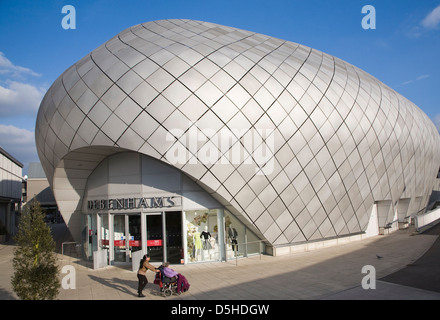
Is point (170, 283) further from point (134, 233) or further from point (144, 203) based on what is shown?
point (134, 233)

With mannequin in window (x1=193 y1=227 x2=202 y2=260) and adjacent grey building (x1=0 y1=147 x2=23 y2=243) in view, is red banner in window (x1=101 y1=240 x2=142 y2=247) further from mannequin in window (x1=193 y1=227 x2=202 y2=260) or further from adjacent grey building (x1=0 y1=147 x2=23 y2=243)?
adjacent grey building (x1=0 y1=147 x2=23 y2=243)

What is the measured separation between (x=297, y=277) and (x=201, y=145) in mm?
7181

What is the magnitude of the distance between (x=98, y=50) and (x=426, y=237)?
2335cm

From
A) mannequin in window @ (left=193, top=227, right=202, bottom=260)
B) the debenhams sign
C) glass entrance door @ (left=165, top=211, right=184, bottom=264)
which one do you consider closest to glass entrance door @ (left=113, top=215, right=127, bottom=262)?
the debenhams sign

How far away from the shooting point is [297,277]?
39.6 ft

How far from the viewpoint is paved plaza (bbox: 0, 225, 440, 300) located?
985 cm

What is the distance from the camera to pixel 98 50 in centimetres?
1762

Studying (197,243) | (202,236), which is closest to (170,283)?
(197,243)

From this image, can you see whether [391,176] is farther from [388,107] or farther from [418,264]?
[418,264]

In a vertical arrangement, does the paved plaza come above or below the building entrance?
below

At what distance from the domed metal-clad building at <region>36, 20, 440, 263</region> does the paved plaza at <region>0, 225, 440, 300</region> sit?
62.6 inches

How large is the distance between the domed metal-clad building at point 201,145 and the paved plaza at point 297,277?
159cm

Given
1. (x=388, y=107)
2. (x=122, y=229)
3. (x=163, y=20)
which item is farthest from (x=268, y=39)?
(x=122, y=229)

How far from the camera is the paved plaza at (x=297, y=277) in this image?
9852 millimetres
